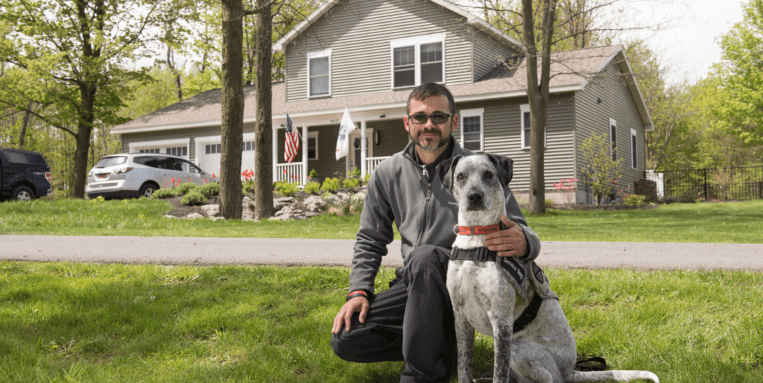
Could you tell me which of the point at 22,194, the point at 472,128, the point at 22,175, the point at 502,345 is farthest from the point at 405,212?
the point at 22,194

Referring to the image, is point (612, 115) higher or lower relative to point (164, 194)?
higher

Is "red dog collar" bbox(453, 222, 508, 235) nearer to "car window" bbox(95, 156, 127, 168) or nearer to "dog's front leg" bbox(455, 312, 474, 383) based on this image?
"dog's front leg" bbox(455, 312, 474, 383)

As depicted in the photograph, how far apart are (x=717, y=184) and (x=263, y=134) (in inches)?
934

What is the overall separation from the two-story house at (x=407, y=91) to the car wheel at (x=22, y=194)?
24.3 feet

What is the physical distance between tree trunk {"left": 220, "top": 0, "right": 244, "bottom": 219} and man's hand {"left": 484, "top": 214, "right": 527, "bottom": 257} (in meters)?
10.8

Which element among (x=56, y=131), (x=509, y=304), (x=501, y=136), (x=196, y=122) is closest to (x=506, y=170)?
(x=509, y=304)

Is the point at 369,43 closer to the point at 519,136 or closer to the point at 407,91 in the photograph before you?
the point at 407,91

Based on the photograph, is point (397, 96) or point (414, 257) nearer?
point (414, 257)

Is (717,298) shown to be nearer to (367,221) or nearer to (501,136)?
(367,221)

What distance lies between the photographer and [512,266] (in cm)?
226

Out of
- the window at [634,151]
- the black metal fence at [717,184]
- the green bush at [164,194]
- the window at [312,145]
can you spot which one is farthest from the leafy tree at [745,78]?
the green bush at [164,194]

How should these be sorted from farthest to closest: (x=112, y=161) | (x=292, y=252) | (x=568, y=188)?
1. (x=112, y=161)
2. (x=568, y=188)
3. (x=292, y=252)

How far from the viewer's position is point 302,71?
22.0 meters

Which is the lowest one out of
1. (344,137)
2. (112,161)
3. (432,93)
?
(432,93)
